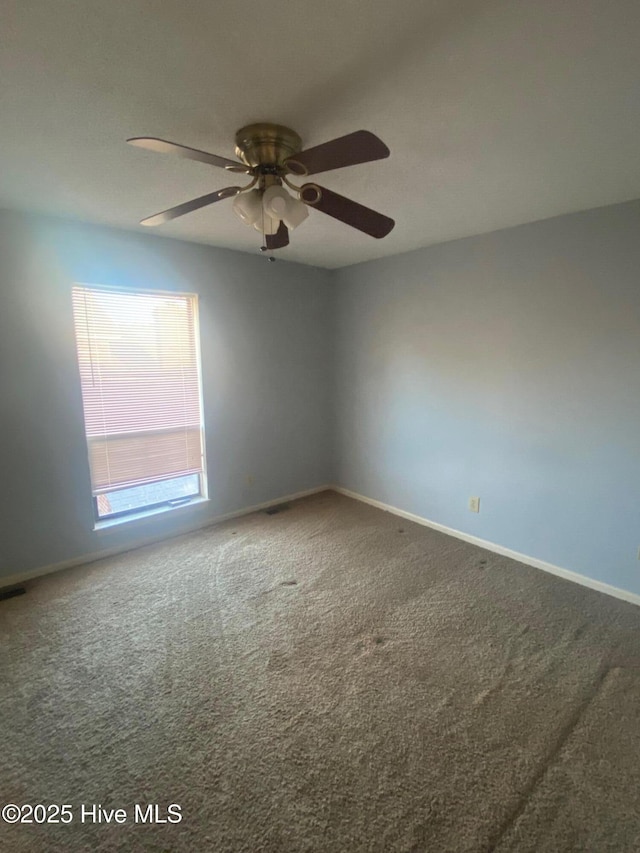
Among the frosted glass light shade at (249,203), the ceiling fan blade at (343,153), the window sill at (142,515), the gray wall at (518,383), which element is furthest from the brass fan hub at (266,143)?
the window sill at (142,515)

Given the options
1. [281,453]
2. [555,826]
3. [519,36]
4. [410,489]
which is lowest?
[555,826]

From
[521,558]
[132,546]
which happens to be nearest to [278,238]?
[132,546]

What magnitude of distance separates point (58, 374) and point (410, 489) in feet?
9.63

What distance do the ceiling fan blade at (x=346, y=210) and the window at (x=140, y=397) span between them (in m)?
1.99

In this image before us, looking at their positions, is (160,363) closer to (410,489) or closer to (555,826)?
(410,489)

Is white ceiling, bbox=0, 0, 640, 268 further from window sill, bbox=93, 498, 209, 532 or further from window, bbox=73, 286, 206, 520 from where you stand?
window sill, bbox=93, 498, 209, 532

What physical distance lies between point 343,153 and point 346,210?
32cm

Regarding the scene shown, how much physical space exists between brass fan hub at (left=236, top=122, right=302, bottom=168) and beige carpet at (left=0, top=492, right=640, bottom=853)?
2.25 metres

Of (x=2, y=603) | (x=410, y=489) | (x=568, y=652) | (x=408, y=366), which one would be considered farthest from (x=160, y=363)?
(x=568, y=652)

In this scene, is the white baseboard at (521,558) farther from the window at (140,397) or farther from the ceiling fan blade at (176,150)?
the ceiling fan blade at (176,150)

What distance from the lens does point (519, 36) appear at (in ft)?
3.59

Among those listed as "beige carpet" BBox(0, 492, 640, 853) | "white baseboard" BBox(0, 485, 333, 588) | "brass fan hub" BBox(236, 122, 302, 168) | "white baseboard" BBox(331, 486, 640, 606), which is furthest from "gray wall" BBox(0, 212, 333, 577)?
"brass fan hub" BBox(236, 122, 302, 168)

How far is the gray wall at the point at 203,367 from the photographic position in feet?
8.30

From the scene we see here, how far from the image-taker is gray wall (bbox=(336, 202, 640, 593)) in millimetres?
2391
